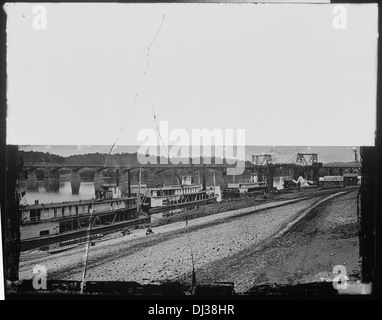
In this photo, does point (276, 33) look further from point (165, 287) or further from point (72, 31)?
point (165, 287)

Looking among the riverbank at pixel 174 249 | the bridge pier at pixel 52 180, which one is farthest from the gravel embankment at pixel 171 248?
the bridge pier at pixel 52 180

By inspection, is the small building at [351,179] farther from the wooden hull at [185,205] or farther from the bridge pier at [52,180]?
the bridge pier at [52,180]

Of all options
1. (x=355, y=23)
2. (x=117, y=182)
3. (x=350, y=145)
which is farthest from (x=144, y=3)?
(x=350, y=145)

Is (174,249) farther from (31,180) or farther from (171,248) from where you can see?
(31,180)

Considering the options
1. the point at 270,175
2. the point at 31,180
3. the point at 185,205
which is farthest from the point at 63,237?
the point at 270,175

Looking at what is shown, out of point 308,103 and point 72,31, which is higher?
point 72,31

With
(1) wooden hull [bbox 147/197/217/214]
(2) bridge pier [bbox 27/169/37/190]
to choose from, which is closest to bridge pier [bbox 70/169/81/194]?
(2) bridge pier [bbox 27/169/37/190]
